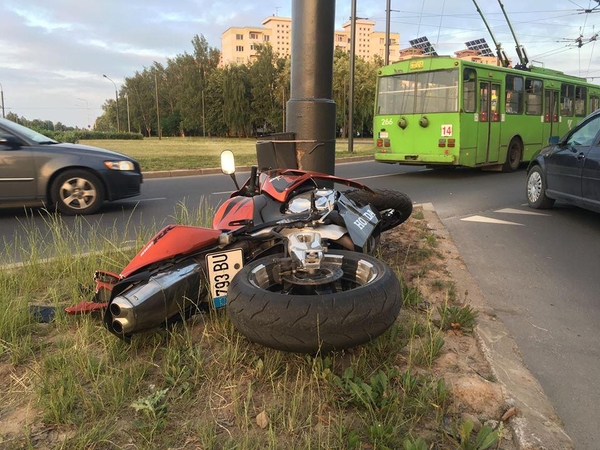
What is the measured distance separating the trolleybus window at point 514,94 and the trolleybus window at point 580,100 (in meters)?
4.04

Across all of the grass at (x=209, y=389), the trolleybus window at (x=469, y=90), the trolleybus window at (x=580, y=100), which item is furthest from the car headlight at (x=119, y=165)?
the trolleybus window at (x=580, y=100)

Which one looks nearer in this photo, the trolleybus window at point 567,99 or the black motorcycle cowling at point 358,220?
the black motorcycle cowling at point 358,220

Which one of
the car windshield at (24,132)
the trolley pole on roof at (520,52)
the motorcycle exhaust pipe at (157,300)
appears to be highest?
the trolley pole on roof at (520,52)

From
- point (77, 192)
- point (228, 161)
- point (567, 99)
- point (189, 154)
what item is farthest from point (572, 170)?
point (189, 154)

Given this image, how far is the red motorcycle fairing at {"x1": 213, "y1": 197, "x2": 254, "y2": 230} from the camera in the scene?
3199 mm

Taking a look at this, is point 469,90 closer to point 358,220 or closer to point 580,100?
point 580,100

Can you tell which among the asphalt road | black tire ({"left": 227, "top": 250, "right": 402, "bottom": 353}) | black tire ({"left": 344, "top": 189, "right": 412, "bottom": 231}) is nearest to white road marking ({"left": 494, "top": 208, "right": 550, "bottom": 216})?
the asphalt road

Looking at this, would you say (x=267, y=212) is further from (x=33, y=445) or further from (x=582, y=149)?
(x=582, y=149)

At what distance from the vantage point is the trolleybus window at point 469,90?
12.4 metres

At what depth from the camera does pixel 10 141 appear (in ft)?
23.5

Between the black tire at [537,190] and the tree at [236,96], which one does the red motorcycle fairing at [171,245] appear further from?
the tree at [236,96]

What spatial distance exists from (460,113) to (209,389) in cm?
1162

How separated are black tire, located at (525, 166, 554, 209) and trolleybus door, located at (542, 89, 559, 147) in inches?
328

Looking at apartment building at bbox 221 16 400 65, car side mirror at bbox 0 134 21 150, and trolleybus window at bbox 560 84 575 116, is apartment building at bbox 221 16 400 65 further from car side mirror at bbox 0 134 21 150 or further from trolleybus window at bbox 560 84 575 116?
car side mirror at bbox 0 134 21 150
